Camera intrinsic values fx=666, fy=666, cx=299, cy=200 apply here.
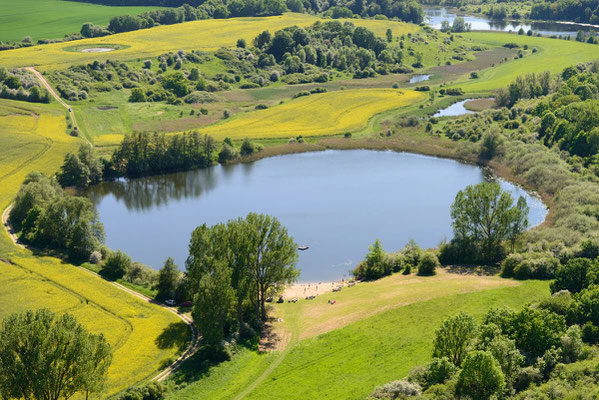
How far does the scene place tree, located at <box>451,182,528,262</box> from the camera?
8844 centimetres

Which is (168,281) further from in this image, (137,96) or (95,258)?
(137,96)

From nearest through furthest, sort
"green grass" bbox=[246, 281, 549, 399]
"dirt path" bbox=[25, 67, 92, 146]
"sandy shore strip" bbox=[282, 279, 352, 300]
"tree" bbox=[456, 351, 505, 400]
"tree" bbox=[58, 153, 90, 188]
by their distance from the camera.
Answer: "tree" bbox=[456, 351, 505, 400], "green grass" bbox=[246, 281, 549, 399], "sandy shore strip" bbox=[282, 279, 352, 300], "tree" bbox=[58, 153, 90, 188], "dirt path" bbox=[25, 67, 92, 146]

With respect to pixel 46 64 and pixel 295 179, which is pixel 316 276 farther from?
pixel 46 64

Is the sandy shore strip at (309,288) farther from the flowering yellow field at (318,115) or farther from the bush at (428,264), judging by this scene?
the flowering yellow field at (318,115)

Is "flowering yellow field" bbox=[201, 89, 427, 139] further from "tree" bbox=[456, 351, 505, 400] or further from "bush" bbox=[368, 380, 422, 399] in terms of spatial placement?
"tree" bbox=[456, 351, 505, 400]

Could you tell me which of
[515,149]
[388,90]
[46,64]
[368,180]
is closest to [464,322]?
[368,180]

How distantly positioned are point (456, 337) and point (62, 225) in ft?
196

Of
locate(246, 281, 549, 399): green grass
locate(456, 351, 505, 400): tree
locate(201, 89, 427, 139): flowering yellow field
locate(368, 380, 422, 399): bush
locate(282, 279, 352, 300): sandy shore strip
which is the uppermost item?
locate(201, 89, 427, 139): flowering yellow field

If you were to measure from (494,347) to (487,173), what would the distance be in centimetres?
7760

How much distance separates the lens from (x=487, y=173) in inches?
5079

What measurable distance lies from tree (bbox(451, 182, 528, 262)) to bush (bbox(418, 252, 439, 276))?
22.2 feet

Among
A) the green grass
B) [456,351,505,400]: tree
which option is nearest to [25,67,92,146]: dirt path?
the green grass

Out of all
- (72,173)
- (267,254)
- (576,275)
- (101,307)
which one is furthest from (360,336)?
A: (72,173)

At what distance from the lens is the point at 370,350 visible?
6631cm
